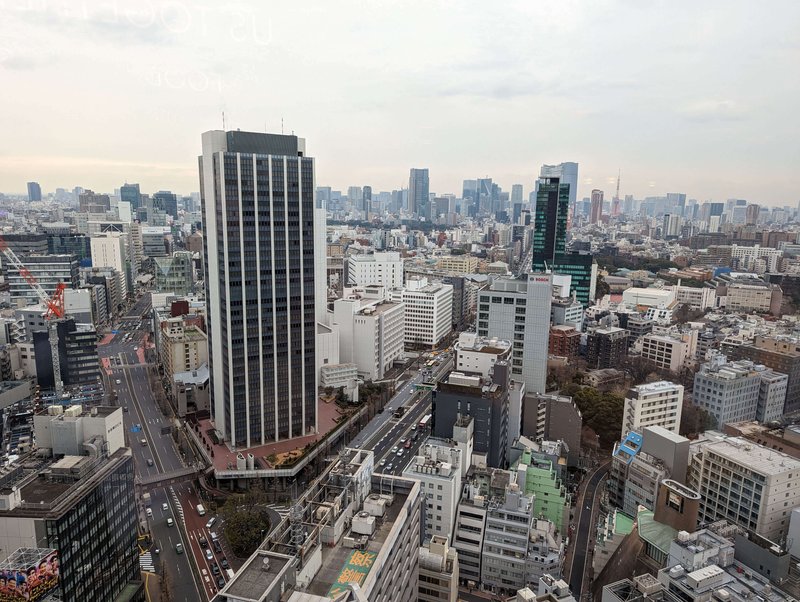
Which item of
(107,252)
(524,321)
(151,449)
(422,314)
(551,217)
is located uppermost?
(551,217)

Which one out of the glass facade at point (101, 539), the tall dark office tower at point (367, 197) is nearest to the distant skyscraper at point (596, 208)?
the tall dark office tower at point (367, 197)

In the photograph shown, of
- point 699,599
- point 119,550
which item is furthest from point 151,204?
point 699,599

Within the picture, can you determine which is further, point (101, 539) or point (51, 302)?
point (51, 302)

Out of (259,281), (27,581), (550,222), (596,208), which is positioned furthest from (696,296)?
(596,208)

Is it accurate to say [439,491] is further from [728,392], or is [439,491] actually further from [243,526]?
[728,392]

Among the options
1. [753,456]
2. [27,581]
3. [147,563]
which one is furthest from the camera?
[753,456]

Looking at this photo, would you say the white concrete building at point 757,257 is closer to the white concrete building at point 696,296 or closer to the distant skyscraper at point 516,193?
the white concrete building at point 696,296

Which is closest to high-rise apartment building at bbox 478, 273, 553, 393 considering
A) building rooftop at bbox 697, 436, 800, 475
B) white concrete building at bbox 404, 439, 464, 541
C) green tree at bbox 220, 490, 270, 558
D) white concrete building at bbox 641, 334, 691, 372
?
building rooftop at bbox 697, 436, 800, 475

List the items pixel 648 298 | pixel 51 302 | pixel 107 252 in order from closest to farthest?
pixel 51 302
pixel 648 298
pixel 107 252
